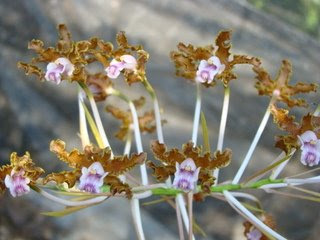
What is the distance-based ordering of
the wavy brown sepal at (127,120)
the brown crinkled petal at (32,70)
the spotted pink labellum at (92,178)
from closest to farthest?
the spotted pink labellum at (92,178) → the brown crinkled petal at (32,70) → the wavy brown sepal at (127,120)

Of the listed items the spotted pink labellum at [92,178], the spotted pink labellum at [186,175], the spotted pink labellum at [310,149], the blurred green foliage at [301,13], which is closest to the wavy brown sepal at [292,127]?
the spotted pink labellum at [310,149]

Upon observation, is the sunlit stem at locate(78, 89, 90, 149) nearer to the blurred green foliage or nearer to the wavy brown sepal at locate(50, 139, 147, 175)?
the wavy brown sepal at locate(50, 139, 147, 175)

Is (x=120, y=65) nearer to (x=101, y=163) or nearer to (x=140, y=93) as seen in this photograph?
(x=101, y=163)

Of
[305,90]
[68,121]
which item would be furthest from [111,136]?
[305,90]

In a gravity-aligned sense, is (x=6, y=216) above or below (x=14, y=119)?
below

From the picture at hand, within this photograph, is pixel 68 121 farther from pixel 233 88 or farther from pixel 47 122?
pixel 233 88

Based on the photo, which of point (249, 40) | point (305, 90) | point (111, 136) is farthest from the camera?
point (111, 136)

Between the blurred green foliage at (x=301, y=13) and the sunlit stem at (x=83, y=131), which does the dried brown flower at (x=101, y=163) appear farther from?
the blurred green foliage at (x=301, y=13)

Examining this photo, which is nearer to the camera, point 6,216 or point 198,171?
point 198,171
